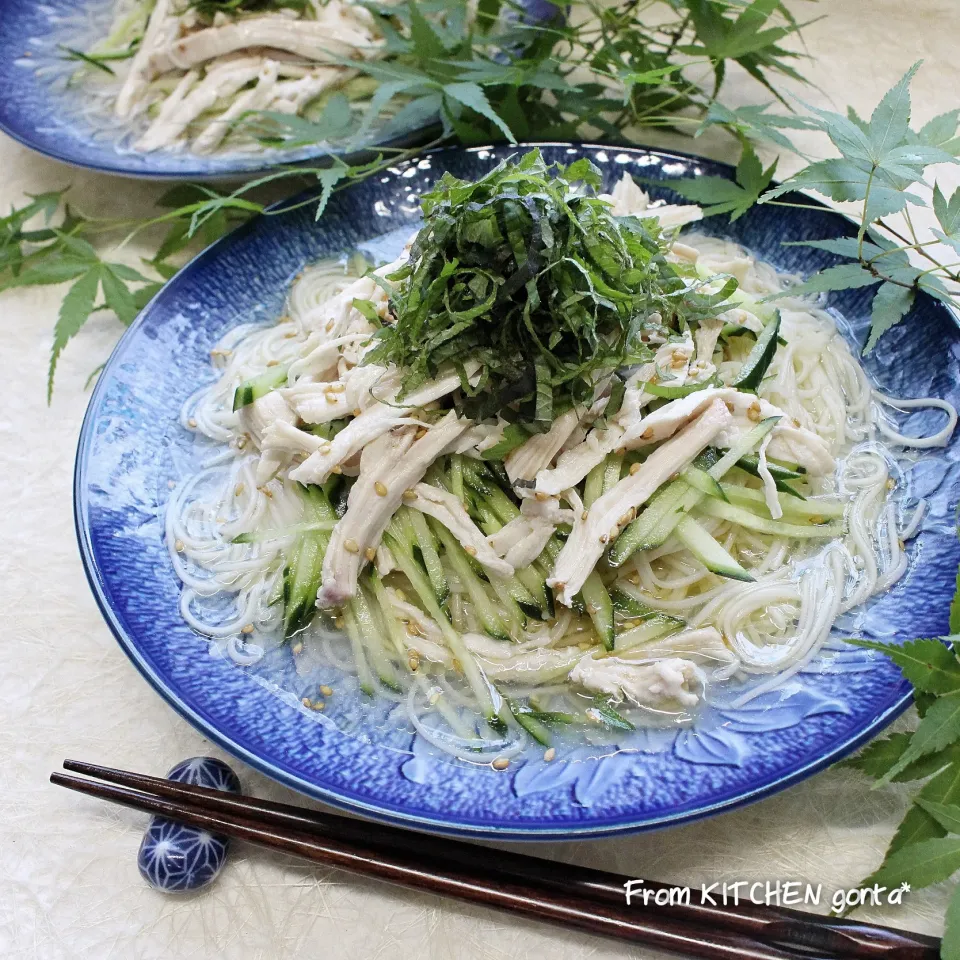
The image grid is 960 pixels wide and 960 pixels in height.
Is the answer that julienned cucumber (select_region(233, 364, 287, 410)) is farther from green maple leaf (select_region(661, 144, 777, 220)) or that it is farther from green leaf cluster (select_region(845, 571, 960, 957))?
green leaf cluster (select_region(845, 571, 960, 957))

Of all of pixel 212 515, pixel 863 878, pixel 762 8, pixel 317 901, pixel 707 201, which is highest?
pixel 762 8

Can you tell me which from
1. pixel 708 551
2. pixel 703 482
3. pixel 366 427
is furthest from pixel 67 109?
pixel 708 551

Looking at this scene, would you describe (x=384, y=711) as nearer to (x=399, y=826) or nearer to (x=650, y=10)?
(x=399, y=826)

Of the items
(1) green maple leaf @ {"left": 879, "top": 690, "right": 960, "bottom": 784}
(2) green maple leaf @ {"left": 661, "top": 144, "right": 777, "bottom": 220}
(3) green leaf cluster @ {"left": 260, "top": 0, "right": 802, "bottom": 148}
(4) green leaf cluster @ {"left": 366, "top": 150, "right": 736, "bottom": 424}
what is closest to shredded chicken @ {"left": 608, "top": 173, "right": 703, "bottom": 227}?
(2) green maple leaf @ {"left": 661, "top": 144, "right": 777, "bottom": 220}

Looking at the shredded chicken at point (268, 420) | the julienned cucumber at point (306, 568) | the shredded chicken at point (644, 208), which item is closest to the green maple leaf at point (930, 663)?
the julienned cucumber at point (306, 568)

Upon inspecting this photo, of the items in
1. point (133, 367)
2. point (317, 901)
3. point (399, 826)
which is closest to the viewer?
point (399, 826)

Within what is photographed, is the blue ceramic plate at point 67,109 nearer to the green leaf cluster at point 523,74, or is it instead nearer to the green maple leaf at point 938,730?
the green leaf cluster at point 523,74

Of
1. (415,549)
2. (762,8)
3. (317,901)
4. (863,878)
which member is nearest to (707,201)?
(762,8)

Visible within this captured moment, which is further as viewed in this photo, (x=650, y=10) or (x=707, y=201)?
(x=650, y=10)

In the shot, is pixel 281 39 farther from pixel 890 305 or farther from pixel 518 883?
pixel 518 883
